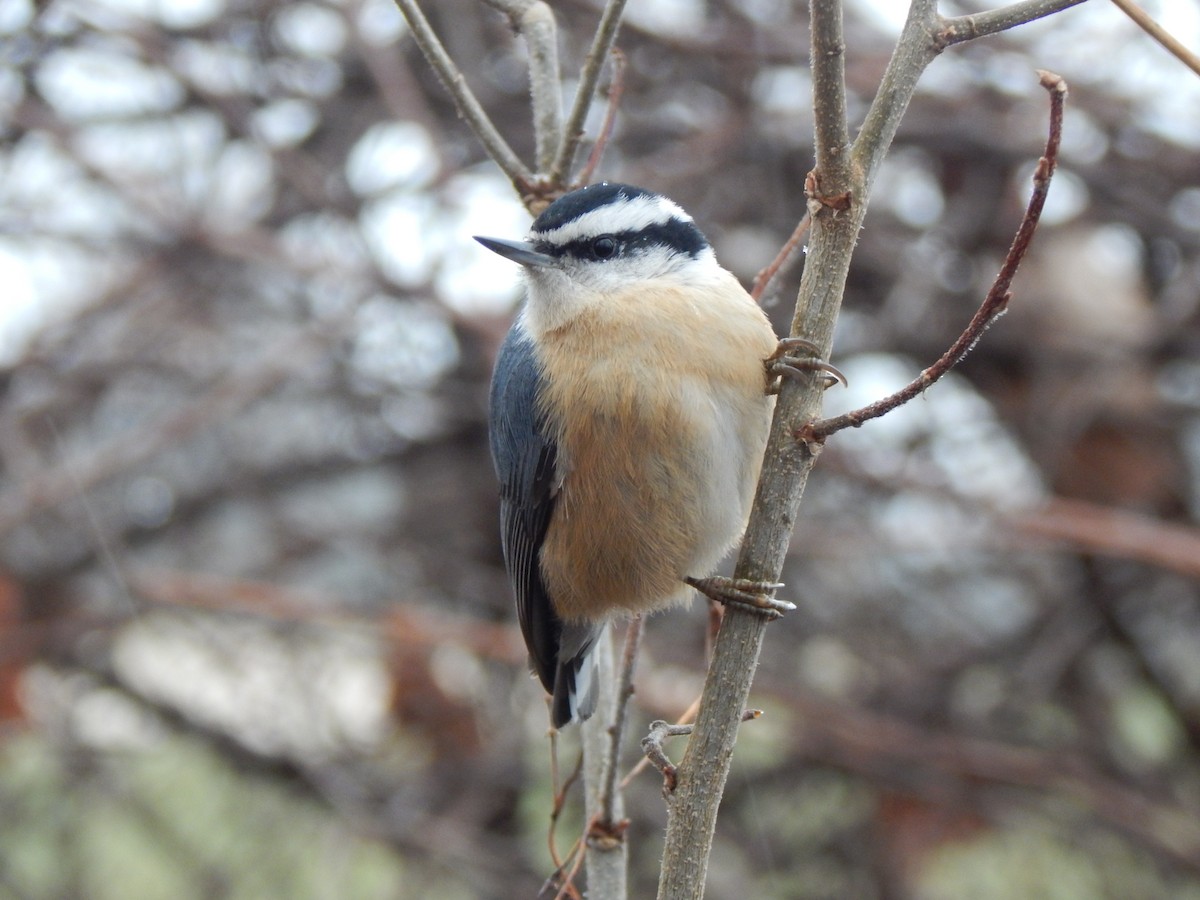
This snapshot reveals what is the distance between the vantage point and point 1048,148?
4.29 feet

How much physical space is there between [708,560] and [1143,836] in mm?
3009

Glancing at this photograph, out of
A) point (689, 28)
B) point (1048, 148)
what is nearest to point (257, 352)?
point (689, 28)

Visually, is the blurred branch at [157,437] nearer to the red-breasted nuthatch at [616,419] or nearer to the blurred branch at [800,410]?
the red-breasted nuthatch at [616,419]

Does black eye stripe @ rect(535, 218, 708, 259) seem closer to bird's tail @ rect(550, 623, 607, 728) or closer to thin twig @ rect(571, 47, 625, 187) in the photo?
thin twig @ rect(571, 47, 625, 187)

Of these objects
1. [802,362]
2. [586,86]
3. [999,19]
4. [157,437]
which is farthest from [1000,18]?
[157,437]

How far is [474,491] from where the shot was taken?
5207 mm

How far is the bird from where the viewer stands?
6.78 ft

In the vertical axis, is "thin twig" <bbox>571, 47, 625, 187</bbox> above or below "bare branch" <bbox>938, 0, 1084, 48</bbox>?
below

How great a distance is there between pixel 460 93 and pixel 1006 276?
1.08m

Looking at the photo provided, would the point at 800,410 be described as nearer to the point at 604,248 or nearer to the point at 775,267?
the point at 775,267

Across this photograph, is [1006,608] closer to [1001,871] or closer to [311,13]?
[1001,871]

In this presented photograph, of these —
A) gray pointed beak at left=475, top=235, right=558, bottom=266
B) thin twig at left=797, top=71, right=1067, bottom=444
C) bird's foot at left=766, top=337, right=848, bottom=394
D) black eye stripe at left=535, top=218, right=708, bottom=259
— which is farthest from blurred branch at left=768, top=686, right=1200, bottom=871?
thin twig at left=797, top=71, right=1067, bottom=444

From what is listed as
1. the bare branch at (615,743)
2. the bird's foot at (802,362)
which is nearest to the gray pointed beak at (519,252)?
the bird's foot at (802,362)

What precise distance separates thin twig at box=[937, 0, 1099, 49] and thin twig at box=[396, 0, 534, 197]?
82 centimetres
